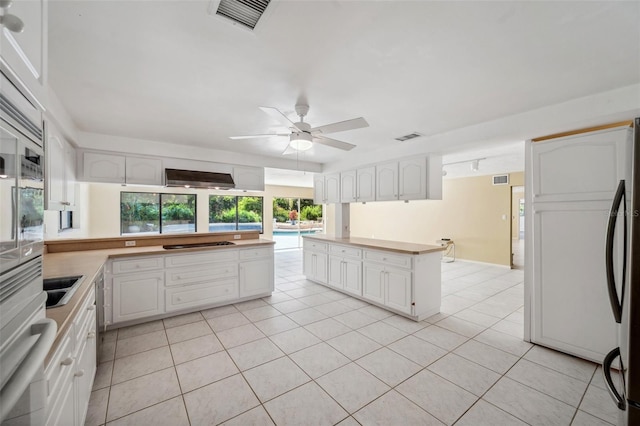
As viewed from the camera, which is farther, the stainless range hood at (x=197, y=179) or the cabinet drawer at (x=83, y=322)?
the stainless range hood at (x=197, y=179)

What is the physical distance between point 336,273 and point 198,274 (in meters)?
2.12

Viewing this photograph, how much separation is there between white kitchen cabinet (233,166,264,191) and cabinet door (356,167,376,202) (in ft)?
5.91

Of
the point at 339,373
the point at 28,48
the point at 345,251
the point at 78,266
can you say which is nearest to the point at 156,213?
the point at 78,266

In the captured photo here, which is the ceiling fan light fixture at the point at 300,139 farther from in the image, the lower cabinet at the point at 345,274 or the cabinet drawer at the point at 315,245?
the cabinet drawer at the point at 315,245

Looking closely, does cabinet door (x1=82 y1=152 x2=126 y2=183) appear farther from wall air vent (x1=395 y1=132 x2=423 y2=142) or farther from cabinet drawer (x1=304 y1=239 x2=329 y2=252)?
wall air vent (x1=395 y1=132 x2=423 y2=142)

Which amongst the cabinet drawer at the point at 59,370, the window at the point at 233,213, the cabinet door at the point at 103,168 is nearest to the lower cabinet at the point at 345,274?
the cabinet drawer at the point at 59,370

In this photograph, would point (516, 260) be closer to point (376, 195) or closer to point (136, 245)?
point (376, 195)

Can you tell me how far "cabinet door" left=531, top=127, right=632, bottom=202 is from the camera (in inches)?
87.9

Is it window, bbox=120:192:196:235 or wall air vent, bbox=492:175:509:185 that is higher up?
wall air vent, bbox=492:175:509:185

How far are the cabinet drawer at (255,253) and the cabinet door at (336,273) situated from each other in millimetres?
1075

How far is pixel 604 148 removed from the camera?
229 centimetres

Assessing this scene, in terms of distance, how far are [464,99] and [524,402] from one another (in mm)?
2555

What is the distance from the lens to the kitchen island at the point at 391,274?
11.0 ft

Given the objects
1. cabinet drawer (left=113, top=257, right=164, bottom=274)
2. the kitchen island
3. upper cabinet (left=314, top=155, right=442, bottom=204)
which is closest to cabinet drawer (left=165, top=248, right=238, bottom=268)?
cabinet drawer (left=113, top=257, right=164, bottom=274)
